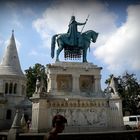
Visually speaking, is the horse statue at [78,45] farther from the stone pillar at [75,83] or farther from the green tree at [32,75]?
the green tree at [32,75]

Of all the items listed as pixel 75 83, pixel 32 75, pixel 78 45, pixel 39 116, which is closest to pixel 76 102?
pixel 75 83

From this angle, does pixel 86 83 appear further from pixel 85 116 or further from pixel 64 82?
pixel 85 116

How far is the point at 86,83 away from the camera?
75.9ft

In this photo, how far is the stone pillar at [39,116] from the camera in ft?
63.3

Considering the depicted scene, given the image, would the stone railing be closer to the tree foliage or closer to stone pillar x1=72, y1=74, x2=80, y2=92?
stone pillar x1=72, y1=74, x2=80, y2=92

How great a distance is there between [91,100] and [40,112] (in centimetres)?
445

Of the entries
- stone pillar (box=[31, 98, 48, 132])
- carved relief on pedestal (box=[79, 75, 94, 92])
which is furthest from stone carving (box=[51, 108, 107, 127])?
carved relief on pedestal (box=[79, 75, 94, 92])

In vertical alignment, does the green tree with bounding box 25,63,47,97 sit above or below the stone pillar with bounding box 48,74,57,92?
above

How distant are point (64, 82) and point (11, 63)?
831 inches

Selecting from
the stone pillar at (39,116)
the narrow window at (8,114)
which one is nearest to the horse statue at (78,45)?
the stone pillar at (39,116)

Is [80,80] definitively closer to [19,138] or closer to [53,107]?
[53,107]

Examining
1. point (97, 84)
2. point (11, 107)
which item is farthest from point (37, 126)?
point (11, 107)

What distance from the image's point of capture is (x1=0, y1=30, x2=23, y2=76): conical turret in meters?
40.4

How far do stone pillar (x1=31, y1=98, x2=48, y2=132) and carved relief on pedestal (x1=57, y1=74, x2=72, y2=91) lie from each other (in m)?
2.76
